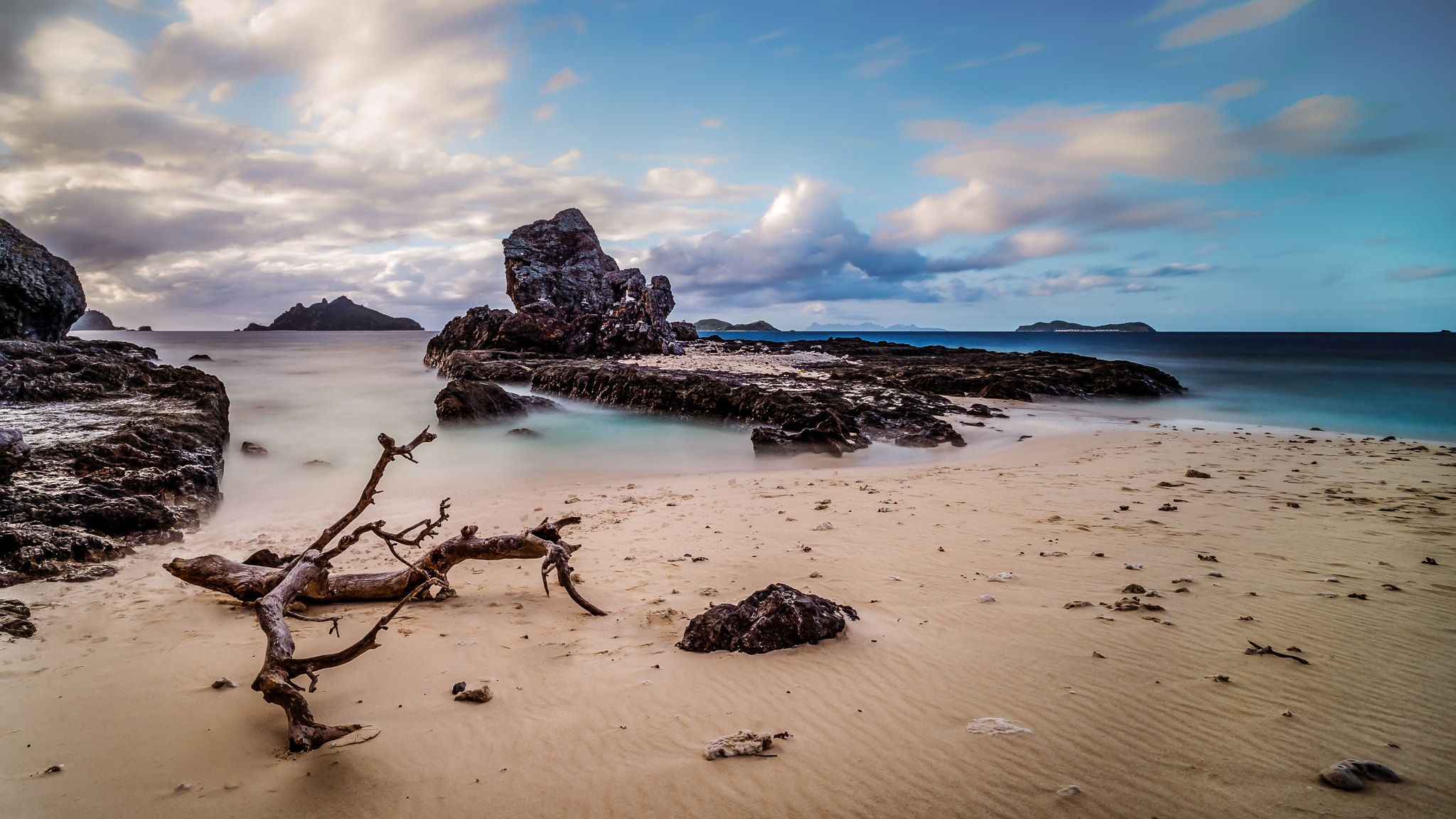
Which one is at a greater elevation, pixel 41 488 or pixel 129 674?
pixel 41 488

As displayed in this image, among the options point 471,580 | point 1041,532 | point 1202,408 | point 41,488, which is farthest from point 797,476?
point 1202,408

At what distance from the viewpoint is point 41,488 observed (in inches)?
238

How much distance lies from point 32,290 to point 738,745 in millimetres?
24444

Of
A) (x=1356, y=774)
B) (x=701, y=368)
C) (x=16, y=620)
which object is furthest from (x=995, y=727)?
(x=701, y=368)

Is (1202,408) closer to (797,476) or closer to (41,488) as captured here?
(797,476)

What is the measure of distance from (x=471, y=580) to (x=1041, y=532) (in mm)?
6010

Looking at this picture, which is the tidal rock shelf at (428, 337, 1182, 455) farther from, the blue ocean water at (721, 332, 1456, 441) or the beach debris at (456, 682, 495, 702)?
the beach debris at (456, 682, 495, 702)

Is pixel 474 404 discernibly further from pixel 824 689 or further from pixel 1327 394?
pixel 1327 394

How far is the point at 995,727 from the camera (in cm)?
311

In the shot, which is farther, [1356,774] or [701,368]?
[701,368]

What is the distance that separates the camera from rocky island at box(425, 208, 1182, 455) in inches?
600

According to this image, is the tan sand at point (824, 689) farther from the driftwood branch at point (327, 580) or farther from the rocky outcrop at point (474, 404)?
the rocky outcrop at point (474, 404)

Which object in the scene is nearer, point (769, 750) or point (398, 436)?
point (769, 750)

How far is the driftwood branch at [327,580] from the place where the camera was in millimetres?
2768
